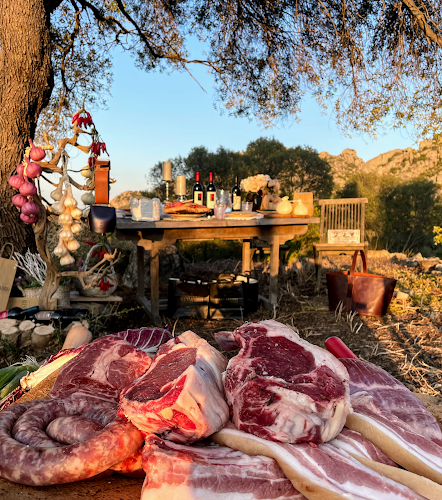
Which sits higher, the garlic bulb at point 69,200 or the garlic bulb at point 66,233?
the garlic bulb at point 69,200

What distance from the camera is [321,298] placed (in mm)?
6008

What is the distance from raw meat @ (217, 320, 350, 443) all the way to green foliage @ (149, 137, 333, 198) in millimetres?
11249

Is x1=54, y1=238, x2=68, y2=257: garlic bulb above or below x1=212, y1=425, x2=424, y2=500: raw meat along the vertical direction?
above

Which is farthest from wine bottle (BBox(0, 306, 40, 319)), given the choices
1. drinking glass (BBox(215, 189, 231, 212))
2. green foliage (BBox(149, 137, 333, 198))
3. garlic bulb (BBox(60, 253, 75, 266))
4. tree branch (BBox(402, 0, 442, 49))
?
green foliage (BBox(149, 137, 333, 198))

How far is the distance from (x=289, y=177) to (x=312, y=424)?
1283 cm

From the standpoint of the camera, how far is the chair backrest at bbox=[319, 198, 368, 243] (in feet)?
23.3

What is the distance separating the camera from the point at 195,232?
5.05 m

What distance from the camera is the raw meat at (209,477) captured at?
946 mm

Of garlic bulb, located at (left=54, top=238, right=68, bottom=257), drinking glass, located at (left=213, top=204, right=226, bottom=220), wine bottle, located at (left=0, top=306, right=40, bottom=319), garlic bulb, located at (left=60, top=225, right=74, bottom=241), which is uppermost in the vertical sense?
drinking glass, located at (left=213, top=204, right=226, bottom=220)

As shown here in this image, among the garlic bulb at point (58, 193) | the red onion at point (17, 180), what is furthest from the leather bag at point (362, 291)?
the red onion at point (17, 180)

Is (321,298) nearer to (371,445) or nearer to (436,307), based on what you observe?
(436,307)

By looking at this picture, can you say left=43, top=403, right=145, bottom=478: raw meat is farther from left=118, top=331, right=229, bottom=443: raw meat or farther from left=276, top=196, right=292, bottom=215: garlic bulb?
left=276, top=196, right=292, bottom=215: garlic bulb

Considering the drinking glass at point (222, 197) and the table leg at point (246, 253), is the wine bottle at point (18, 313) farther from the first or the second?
the table leg at point (246, 253)

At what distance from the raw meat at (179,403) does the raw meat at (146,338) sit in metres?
0.62
